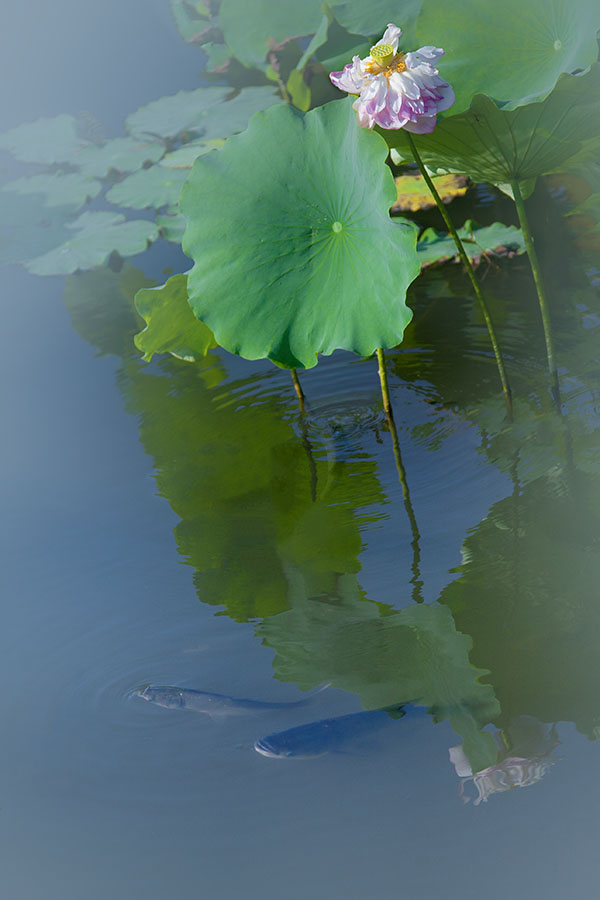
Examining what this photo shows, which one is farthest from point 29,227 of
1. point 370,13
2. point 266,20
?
point 370,13

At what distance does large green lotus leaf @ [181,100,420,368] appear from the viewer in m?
1.40

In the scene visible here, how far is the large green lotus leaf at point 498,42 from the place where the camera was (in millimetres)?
Answer: 1456

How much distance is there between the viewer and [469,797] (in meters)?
0.95

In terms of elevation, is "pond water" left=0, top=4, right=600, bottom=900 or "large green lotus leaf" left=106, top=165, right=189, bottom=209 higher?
"large green lotus leaf" left=106, top=165, right=189, bottom=209

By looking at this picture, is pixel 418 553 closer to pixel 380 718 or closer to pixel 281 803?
pixel 380 718

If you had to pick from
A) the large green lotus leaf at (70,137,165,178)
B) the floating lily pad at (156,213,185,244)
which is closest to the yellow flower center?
the floating lily pad at (156,213,185,244)

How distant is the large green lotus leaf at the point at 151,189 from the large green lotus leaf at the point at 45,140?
0.54m

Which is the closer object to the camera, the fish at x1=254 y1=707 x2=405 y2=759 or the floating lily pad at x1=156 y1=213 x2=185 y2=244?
the fish at x1=254 y1=707 x2=405 y2=759

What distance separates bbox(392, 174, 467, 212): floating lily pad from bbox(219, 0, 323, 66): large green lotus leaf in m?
0.86

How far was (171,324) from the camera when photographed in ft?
5.49

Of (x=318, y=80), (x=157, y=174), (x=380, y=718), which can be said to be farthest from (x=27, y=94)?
(x=380, y=718)

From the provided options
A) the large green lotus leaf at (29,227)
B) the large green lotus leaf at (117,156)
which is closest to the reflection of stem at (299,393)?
the large green lotus leaf at (29,227)

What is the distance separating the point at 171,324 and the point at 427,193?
130cm

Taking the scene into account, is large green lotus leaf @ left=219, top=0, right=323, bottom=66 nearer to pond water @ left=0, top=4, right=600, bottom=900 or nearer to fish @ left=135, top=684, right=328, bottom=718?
pond water @ left=0, top=4, right=600, bottom=900
